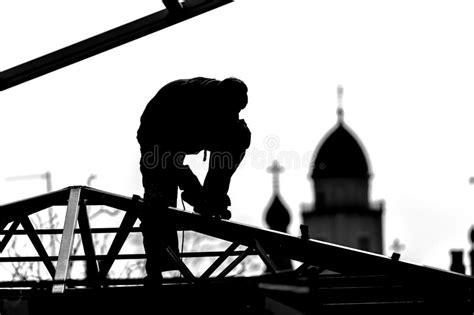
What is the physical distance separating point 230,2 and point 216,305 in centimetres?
291

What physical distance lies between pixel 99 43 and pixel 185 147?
4.89ft

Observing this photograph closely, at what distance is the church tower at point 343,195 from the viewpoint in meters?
124

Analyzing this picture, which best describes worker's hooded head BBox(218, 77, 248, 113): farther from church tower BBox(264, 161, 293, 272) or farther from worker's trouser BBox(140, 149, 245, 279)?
church tower BBox(264, 161, 293, 272)

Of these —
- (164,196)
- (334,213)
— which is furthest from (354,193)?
(164,196)

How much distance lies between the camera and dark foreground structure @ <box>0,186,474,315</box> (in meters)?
10.9

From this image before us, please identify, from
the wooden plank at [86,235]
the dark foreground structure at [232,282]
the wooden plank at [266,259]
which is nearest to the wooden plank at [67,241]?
the dark foreground structure at [232,282]

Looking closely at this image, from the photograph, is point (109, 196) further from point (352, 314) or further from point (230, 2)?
point (352, 314)

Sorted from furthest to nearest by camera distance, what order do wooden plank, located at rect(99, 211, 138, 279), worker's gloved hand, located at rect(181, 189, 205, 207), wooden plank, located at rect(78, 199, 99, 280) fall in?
wooden plank, located at rect(78, 199, 99, 280) < worker's gloved hand, located at rect(181, 189, 205, 207) < wooden plank, located at rect(99, 211, 138, 279)

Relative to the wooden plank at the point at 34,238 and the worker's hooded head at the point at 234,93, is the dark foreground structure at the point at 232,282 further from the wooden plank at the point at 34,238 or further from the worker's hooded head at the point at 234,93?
the worker's hooded head at the point at 234,93

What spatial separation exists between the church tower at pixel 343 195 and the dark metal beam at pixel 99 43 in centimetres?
10959

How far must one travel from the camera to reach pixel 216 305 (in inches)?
443

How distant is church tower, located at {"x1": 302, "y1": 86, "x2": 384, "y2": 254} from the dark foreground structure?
109m

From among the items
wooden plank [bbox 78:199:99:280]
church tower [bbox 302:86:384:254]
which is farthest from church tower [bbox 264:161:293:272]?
wooden plank [bbox 78:199:99:280]

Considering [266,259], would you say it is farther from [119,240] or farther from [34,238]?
[34,238]
